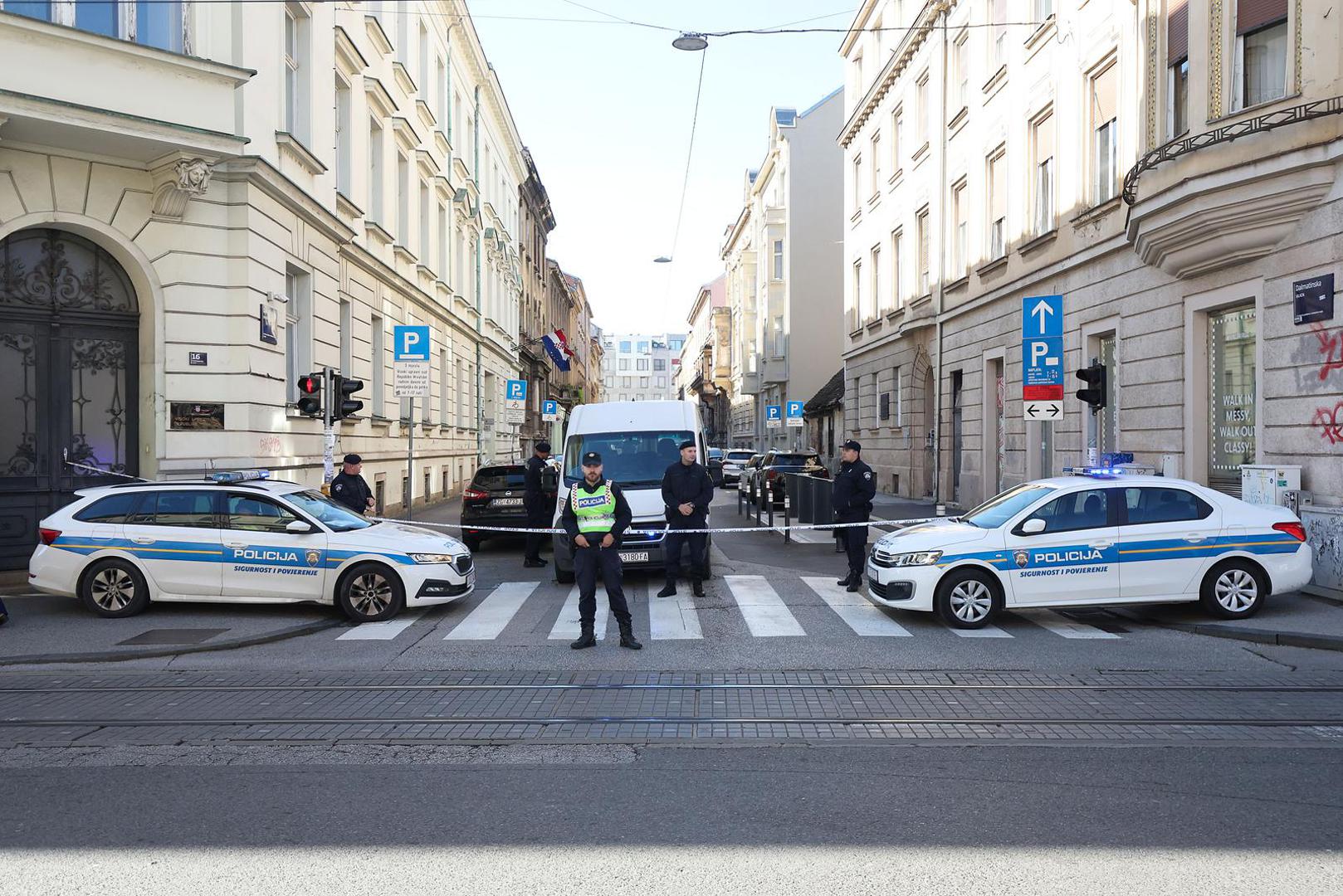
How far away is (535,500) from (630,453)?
222 cm

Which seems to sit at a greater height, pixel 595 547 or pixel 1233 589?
pixel 595 547

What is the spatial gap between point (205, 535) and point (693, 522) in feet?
17.3

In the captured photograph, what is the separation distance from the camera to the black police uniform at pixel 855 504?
1241 cm

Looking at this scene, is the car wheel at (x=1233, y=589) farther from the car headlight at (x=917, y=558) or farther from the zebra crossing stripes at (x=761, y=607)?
the zebra crossing stripes at (x=761, y=607)

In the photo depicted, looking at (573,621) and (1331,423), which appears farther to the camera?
(1331,423)

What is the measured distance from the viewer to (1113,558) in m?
10.1

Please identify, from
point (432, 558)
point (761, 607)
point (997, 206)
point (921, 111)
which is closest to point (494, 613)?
point (432, 558)

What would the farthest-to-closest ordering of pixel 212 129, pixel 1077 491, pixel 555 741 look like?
pixel 212 129, pixel 1077 491, pixel 555 741

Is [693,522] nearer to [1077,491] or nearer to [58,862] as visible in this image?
[1077,491]

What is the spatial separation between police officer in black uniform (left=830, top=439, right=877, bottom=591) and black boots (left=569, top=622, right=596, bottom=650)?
4.15 meters

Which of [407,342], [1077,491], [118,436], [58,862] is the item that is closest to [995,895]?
[58,862]

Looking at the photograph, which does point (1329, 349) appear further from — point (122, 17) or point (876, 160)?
point (876, 160)

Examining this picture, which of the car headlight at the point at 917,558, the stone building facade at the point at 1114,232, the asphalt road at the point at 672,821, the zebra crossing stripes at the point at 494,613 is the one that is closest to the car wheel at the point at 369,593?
the zebra crossing stripes at the point at 494,613

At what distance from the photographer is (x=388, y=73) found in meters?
22.2
